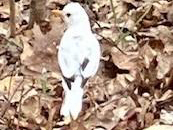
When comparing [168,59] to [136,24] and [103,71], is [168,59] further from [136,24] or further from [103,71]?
[136,24]

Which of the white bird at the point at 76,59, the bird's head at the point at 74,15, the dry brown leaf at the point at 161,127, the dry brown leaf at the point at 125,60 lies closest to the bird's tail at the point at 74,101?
the white bird at the point at 76,59

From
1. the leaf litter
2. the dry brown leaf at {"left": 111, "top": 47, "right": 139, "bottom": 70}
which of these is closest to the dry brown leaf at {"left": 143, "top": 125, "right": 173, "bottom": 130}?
the leaf litter

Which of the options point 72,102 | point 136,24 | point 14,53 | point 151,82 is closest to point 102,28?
point 136,24

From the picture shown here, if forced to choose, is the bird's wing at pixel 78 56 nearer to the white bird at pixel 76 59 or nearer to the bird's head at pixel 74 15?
the white bird at pixel 76 59

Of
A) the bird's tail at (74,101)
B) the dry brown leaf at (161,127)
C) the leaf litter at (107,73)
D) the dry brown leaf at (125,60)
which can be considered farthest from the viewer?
the dry brown leaf at (125,60)

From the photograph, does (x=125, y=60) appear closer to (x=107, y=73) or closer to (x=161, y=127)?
(x=107, y=73)

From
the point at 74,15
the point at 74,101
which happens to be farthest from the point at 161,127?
the point at 74,15

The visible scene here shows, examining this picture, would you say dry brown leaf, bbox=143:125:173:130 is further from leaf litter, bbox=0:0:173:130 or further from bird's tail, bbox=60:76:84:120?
bird's tail, bbox=60:76:84:120

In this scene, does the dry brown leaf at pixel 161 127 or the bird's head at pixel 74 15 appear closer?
the dry brown leaf at pixel 161 127
